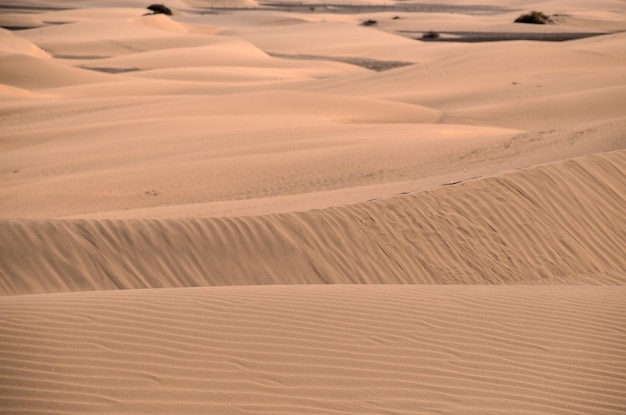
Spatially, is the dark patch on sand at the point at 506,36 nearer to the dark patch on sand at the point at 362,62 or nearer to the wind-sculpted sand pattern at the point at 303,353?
the dark patch on sand at the point at 362,62

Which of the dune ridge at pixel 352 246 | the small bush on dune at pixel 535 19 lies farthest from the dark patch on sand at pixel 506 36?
the dune ridge at pixel 352 246

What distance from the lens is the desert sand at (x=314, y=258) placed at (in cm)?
502

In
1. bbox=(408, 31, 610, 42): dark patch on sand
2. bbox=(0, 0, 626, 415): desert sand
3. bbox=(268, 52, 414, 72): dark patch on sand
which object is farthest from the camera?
bbox=(408, 31, 610, 42): dark patch on sand

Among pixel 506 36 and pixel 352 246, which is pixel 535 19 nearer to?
pixel 506 36

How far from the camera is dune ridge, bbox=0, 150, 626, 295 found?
8133 mm

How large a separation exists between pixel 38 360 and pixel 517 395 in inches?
107

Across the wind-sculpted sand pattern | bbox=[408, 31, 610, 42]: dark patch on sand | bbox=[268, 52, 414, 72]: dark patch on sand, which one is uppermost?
the wind-sculpted sand pattern

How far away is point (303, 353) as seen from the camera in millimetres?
5391

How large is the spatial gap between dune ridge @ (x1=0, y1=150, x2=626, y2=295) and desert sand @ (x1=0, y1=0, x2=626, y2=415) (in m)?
0.02

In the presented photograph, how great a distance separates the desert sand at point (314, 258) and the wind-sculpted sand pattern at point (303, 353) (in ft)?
0.06

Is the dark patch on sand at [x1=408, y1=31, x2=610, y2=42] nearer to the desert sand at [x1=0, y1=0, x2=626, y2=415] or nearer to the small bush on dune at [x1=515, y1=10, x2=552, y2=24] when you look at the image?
the small bush on dune at [x1=515, y1=10, x2=552, y2=24]

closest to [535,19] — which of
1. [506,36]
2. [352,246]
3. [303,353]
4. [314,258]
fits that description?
[506,36]

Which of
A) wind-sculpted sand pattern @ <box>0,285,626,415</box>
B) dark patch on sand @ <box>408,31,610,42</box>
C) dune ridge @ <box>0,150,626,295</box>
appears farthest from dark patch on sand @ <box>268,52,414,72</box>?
wind-sculpted sand pattern @ <box>0,285,626,415</box>

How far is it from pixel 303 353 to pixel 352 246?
349cm
